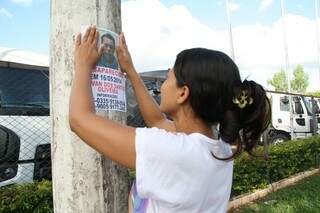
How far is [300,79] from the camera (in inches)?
2277

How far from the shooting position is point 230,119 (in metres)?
1.83

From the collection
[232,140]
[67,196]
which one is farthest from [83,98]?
[232,140]

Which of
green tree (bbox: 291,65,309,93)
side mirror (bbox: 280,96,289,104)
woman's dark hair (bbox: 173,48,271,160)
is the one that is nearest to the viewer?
woman's dark hair (bbox: 173,48,271,160)

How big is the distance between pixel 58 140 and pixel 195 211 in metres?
0.63

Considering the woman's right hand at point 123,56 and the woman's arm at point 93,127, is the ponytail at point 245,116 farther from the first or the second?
the woman's right hand at point 123,56

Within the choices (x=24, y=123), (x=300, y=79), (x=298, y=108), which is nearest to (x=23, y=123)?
(x=24, y=123)

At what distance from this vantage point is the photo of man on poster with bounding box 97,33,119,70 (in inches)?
76.4

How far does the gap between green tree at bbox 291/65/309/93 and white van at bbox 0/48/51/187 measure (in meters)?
52.8

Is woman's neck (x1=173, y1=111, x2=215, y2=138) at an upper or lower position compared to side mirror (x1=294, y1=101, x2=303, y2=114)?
lower

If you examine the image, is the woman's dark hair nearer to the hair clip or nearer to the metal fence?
the hair clip

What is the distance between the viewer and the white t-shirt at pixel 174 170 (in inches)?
65.6

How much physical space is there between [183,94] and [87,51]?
0.39 m

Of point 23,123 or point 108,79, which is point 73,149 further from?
point 23,123

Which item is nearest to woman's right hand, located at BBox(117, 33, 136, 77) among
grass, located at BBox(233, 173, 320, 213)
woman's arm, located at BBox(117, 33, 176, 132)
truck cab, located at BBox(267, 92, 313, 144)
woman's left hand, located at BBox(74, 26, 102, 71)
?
woman's arm, located at BBox(117, 33, 176, 132)
